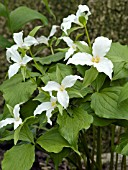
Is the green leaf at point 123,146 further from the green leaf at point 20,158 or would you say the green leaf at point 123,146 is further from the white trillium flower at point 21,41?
the white trillium flower at point 21,41

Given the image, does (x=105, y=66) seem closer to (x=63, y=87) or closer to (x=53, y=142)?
(x=63, y=87)

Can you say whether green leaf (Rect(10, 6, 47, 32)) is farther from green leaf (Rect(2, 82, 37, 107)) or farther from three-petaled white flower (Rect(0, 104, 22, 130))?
three-petaled white flower (Rect(0, 104, 22, 130))

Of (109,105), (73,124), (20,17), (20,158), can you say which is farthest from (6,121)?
(20,17)

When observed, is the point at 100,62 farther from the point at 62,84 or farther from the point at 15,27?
the point at 15,27

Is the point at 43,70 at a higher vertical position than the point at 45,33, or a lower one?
higher

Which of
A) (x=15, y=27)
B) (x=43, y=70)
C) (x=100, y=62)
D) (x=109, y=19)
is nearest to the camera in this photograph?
(x=100, y=62)

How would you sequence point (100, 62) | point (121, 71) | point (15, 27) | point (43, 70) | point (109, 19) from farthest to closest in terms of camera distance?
point (109, 19) → point (15, 27) → point (43, 70) → point (121, 71) → point (100, 62)

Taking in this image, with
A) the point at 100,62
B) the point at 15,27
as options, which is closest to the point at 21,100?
the point at 100,62
